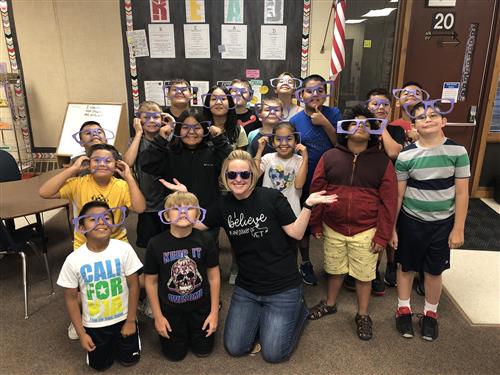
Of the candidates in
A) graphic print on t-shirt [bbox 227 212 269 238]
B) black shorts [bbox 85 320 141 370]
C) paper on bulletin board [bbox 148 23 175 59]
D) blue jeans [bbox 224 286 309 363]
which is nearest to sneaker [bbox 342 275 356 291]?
blue jeans [bbox 224 286 309 363]

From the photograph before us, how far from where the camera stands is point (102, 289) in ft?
6.44

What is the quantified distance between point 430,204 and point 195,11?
11.4 ft

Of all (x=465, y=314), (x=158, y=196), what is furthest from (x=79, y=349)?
(x=465, y=314)

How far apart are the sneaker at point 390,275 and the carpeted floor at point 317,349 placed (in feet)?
0.69

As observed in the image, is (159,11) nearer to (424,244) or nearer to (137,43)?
(137,43)

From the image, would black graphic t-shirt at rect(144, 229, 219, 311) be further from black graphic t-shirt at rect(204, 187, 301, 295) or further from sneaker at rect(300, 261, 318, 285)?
sneaker at rect(300, 261, 318, 285)

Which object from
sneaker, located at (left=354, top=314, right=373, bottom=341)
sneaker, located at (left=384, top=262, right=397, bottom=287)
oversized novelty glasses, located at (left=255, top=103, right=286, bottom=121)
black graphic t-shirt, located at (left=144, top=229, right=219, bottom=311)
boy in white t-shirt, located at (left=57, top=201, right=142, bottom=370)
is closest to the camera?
boy in white t-shirt, located at (left=57, top=201, right=142, bottom=370)

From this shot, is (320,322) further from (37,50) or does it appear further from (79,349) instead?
(37,50)

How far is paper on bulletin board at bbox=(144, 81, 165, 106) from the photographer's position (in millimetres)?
4723

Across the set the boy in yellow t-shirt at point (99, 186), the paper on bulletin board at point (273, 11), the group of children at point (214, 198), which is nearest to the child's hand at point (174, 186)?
the group of children at point (214, 198)

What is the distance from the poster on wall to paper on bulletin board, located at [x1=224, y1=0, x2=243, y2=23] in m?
0.67

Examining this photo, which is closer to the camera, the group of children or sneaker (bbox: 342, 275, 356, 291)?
the group of children

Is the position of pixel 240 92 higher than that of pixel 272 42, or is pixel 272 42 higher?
pixel 272 42

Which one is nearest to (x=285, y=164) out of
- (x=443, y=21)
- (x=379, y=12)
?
(x=379, y=12)
